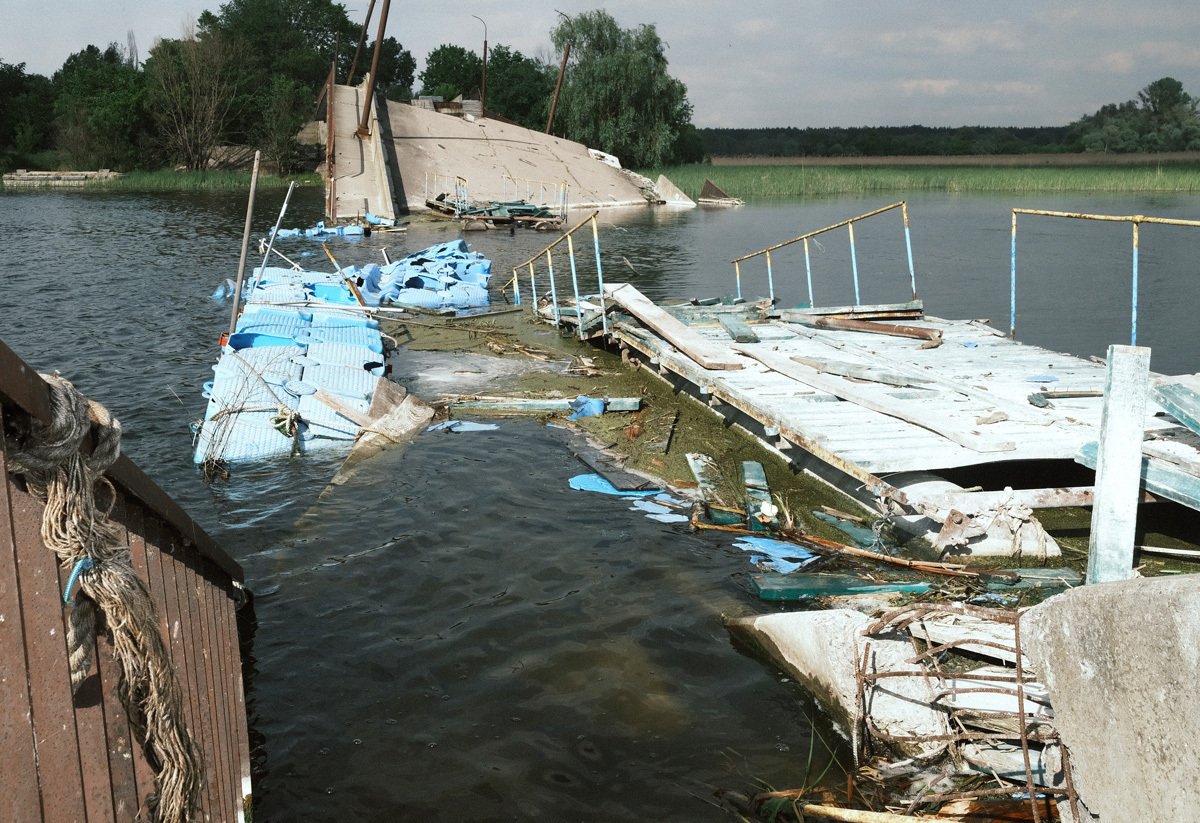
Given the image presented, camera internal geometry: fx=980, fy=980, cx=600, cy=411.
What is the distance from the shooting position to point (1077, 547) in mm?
7699

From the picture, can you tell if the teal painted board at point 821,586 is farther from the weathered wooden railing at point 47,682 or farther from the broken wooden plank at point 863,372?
the weathered wooden railing at point 47,682

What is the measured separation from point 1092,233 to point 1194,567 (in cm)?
3050

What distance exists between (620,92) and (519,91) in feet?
51.8

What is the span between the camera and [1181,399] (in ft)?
25.5

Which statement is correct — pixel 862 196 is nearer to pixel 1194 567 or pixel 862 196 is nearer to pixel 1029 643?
pixel 1194 567

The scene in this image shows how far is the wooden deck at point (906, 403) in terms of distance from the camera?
7641 mm

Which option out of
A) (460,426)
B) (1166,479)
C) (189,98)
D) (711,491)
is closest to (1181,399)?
(1166,479)

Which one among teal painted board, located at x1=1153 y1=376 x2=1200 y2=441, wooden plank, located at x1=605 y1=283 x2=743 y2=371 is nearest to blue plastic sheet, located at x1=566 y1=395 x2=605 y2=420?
wooden plank, located at x1=605 y1=283 x2=743 y2=371

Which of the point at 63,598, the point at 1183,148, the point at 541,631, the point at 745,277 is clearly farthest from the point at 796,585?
the point at 1183,148

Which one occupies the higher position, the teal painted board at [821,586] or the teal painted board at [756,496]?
the teal painted board at [756,496]

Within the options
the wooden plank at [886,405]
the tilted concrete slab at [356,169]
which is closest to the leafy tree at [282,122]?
the tilted concrete slab at [356,169]

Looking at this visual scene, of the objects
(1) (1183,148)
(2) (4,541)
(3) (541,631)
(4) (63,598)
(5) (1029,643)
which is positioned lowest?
(3) (541,631)

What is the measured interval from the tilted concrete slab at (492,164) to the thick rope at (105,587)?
38.0 m

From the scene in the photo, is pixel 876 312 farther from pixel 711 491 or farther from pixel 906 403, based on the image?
pixel 711 491
